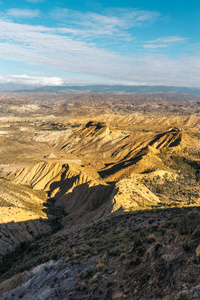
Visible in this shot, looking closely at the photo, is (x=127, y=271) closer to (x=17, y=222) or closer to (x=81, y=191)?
(x=17, y=222)

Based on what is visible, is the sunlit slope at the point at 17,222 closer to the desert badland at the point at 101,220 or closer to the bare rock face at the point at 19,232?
the bare rock face at the point at 19,232

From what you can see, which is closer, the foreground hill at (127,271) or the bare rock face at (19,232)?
the foreground hill at (127,271)

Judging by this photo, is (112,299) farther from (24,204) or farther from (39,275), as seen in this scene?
(24,204)

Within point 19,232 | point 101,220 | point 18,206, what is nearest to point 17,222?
point 19,232

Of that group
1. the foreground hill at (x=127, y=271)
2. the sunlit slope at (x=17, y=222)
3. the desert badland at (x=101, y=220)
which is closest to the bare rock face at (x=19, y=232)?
the sunlit slope at (x=17, y=222)

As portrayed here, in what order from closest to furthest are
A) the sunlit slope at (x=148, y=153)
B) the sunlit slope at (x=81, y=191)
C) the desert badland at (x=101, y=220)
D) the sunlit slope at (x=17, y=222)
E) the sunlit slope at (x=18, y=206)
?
the desert badland at (x=101, y=220) → the sunlit slope at (x=17, y=222) → the sunlit slope at (x=18, y=206) → the sunlit slope at (x=81, y=191) → the sunlit slope at (x=148, y=153)

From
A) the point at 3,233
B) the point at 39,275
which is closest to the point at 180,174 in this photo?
the point at 3,233

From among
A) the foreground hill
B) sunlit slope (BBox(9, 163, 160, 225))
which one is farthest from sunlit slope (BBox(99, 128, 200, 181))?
the foreground hill

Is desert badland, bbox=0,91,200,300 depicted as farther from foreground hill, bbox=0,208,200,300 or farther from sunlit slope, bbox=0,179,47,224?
sunlit slope, bbox=0,179,47,224
